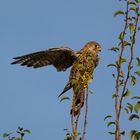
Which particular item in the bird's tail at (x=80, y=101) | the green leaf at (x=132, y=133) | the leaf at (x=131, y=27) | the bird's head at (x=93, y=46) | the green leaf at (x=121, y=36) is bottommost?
the green leaf at (x=132, y=133)

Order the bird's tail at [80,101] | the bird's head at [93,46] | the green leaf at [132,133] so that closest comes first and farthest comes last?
1. the green leaf at [132,133]
2. the bird's tail at [80,101]
3. the bird's head at [93,46]

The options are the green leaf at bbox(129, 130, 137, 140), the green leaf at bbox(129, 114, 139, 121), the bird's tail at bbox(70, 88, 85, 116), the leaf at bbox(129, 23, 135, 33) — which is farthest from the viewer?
the bird's tail at bbox(70, 88, 85, 116)

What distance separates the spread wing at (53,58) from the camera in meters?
10.7

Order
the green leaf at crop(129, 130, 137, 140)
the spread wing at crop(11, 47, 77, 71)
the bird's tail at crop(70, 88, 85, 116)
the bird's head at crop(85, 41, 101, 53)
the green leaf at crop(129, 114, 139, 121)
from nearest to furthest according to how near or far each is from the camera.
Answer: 1. the green leaf at crop(129, 130, 137, 140)
2. the green leaf at crop(129, 114, 139, 121)
3. the bird's tail at crop(70, 88, 85, 116)
4. the spread wing at crop(11, 47, 77, 71)
5. the bird's head at crop(85, 41, 101, 53)

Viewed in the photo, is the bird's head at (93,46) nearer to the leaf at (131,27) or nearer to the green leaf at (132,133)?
the leaf at (131,27)

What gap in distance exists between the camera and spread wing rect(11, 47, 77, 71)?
1071 cm

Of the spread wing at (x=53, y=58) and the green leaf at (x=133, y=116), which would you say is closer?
the green leaf at (x=133, y=116)

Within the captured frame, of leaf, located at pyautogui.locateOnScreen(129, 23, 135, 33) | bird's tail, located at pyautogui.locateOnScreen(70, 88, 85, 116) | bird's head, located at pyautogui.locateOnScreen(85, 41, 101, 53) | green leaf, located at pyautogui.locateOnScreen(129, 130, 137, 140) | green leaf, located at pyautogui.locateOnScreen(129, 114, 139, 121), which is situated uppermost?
bird's head, located at pyautogui.locateOnScreen(85, 41, 101, 53)

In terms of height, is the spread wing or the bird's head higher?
the bird's head

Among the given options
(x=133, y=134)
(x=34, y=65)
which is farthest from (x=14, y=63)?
(x=133, y=134)

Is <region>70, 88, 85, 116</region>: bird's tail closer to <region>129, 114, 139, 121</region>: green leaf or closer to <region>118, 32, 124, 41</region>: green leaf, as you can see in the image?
<region>129, 114, 139, 121</region>: green leaf

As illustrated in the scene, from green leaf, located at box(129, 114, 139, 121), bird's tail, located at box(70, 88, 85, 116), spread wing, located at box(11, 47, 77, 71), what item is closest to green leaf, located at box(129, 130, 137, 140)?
green leaf, located at box(129, 114, 139, 121)

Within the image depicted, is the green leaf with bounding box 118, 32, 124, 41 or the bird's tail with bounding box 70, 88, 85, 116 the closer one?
the green leaf with bounding box 118, 32, 124, 41

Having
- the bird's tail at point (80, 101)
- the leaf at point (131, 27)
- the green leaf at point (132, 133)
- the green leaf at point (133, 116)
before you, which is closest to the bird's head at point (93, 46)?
the bird's tail at point (80, 101)
